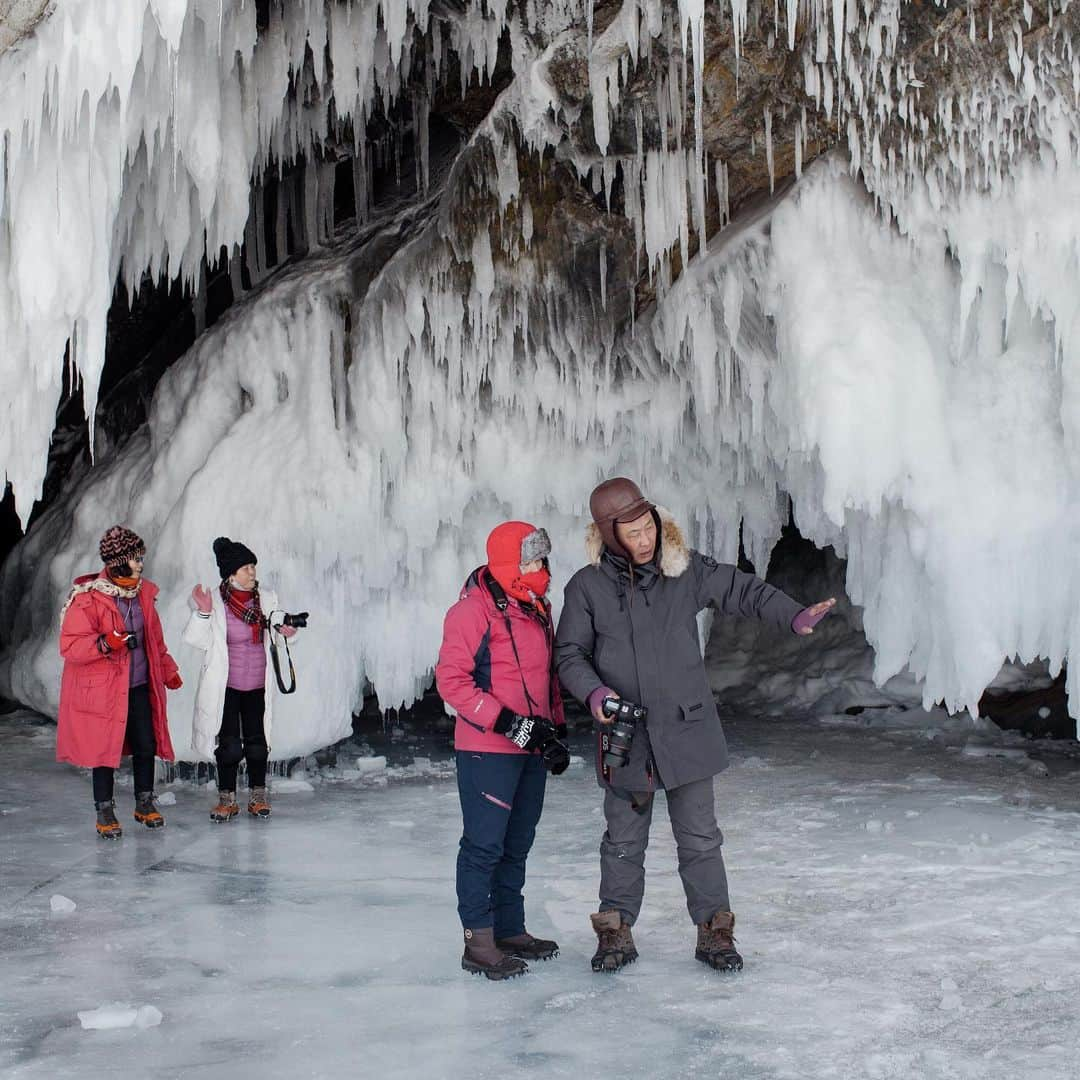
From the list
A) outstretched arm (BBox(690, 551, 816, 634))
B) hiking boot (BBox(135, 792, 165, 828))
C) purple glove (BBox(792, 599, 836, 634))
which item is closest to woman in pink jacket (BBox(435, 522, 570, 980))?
outstretched arm (BBox(690, 551, 816, 634))

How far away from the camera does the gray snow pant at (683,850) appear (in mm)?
3902

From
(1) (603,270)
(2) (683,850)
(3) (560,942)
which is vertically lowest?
(3) (560,942)

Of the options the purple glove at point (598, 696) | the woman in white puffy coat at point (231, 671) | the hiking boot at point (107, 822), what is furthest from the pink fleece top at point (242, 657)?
the purple glove at point (598, 696)

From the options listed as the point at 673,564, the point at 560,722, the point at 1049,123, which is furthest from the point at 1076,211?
the point at 560,722

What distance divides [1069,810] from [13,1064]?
4.92 metres

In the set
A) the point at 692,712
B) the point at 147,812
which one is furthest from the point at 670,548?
the point at 147,812

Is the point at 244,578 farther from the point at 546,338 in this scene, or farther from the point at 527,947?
the point at 527,947

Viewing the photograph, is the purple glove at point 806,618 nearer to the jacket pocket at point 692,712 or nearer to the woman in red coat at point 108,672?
the jacket pocket at point 692,712

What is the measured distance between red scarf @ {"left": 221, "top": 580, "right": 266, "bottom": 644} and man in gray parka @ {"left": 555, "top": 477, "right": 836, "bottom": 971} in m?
2.72

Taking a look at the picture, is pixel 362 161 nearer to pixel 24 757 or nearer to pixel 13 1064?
pixel 24 757

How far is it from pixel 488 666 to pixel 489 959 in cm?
88

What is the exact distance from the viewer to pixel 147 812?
245 inches

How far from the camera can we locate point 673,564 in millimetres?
3922

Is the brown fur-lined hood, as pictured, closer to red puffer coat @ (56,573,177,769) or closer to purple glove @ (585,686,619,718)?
purple glove @ (585,686,619,718)
